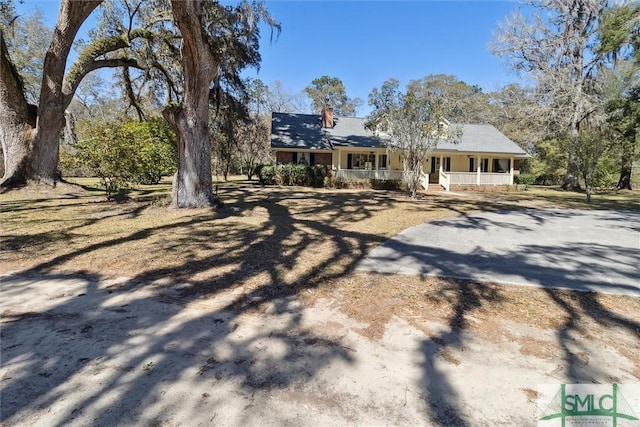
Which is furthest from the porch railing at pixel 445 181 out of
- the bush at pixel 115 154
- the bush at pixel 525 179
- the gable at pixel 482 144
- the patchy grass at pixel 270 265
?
the bush at pixel 115 154

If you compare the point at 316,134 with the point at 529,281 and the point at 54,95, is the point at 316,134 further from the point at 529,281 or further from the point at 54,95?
the point at 529,281

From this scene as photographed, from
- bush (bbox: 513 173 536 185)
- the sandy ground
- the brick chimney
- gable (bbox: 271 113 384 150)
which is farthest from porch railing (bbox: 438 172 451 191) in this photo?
the sandy ground

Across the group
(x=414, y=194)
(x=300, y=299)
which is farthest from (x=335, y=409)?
(x=414, y=194)

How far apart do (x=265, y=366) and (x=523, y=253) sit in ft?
18.7

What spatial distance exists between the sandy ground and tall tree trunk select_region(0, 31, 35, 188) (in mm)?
11659

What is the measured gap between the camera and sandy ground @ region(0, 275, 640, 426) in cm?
210

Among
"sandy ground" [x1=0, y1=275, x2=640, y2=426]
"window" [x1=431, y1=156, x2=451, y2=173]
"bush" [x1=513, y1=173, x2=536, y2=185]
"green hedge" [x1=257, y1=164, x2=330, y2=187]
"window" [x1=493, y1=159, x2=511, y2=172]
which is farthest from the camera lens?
"bush" [x1=513, y1=173, x2=536, y2=185]

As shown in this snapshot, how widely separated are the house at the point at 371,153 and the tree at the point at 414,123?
5520 millimetres

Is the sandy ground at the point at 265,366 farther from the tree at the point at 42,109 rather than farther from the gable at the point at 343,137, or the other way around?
the gable at the point at 343,137

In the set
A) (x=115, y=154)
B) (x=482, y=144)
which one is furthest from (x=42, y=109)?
(x=482, y=144)

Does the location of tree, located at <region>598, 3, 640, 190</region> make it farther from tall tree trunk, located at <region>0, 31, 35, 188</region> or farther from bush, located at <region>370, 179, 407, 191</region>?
tall tree trunk, located at <region>0, 31, 35, 188</region>

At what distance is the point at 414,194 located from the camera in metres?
16.4

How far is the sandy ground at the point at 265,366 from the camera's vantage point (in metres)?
2.10

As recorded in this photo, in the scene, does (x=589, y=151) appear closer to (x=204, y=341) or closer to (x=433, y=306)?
(x=433, y=306)
